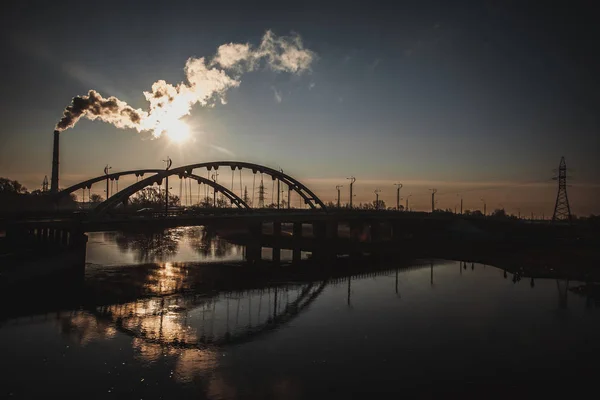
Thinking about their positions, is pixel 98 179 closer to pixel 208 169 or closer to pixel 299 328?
pixel 208 169

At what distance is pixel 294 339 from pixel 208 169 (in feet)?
141

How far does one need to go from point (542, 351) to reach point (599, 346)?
3.79 m

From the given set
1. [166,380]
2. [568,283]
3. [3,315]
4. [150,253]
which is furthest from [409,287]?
[150,253]

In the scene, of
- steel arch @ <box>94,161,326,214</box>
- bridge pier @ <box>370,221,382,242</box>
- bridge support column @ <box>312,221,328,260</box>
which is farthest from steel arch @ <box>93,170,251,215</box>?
bridge pier @ <box>370,221,382,242</box>

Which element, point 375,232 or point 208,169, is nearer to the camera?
point 208,169

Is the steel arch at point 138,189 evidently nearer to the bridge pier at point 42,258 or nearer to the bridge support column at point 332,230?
the bridge pier at point 42,258

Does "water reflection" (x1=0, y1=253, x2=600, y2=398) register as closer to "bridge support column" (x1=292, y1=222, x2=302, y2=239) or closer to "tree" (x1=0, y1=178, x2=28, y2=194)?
"bridge support column" (x1=292, y1=222, x2=302, y2=239)

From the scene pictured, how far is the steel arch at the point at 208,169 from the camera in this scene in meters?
44.8

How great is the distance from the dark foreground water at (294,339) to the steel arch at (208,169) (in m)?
12.3

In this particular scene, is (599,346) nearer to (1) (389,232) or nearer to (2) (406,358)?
(2) (406,358)

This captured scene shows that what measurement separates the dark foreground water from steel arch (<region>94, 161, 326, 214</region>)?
12.3 m

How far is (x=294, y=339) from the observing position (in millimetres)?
19859

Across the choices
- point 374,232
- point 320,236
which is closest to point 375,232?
point 374,232

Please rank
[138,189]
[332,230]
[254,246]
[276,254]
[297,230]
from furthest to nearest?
[297,230] < [332,230] < [254,246] < [276,254] < [138,189]
